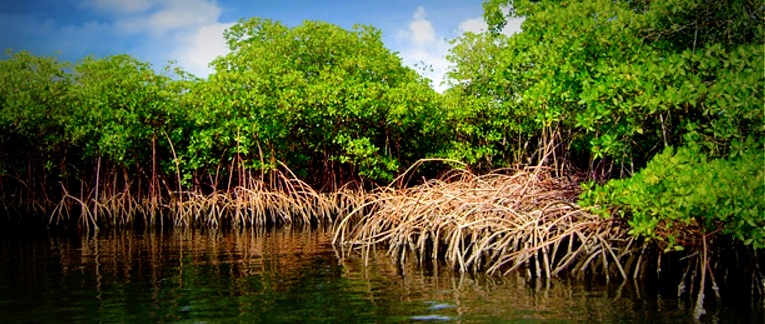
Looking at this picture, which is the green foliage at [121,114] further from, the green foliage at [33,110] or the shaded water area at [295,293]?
the shaded water area at [295,293]

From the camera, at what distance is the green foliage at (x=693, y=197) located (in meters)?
6.86

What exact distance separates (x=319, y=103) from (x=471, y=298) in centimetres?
1336

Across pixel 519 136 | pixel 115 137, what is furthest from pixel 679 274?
pixel 115 137

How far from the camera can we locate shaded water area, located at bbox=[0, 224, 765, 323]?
23.2 feet

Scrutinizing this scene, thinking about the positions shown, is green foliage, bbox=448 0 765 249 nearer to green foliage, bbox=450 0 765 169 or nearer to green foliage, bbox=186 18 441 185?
green foliage, bbox=450 0 765 169

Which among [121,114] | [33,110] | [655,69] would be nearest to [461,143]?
[121,114]

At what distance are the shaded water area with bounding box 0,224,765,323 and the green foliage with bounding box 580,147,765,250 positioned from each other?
2.48 ft

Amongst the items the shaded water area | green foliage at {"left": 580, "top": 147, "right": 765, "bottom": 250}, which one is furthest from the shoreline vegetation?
the shaded water area

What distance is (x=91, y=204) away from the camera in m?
20.5

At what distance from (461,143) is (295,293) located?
567 inches

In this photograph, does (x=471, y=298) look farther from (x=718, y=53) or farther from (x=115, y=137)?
(x=115, y=137)

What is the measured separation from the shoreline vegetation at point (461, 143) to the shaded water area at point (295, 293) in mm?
513

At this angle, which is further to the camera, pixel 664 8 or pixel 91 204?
pixel 91 204

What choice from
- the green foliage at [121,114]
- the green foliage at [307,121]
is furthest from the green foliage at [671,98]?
the green foliage at [121,114]
